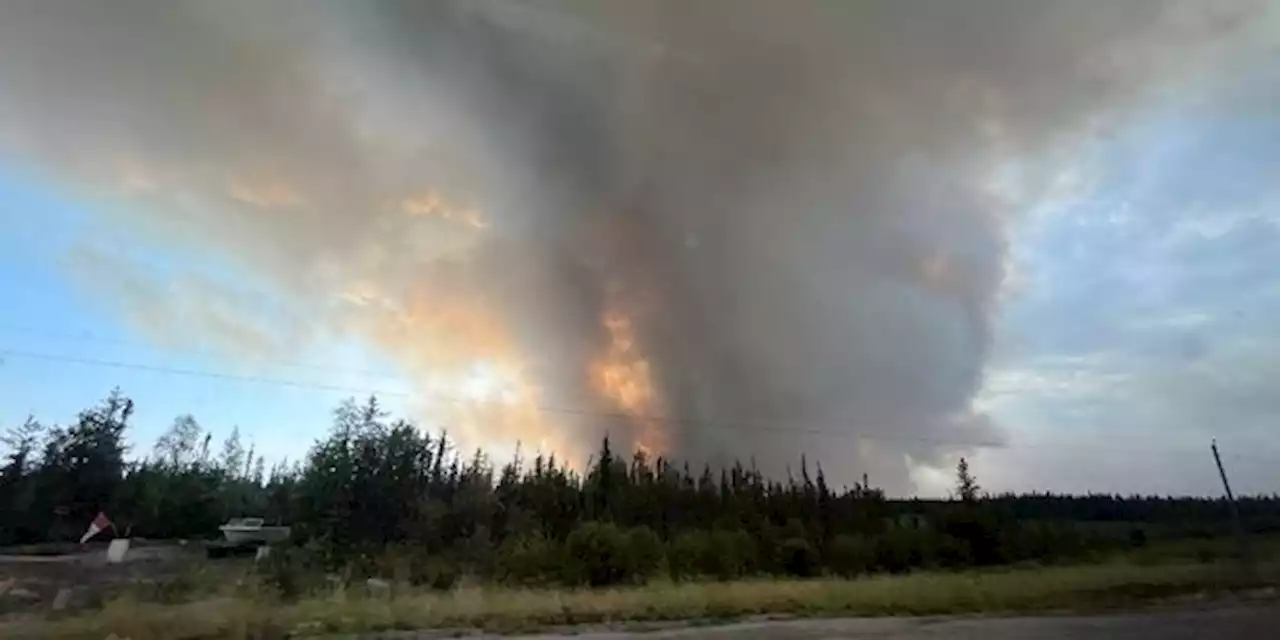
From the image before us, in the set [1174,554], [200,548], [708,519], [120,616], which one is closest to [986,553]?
[1174,554]

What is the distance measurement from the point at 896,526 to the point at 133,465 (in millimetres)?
66857

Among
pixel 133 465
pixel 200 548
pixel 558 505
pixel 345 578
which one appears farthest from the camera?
pixel 558 505

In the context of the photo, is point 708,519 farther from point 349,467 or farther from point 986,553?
point 349,467

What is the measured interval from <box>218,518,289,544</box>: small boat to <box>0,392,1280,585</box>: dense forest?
1.37 m

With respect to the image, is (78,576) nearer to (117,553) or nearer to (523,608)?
(117,553)

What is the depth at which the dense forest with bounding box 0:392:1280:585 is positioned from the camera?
45.0 metres

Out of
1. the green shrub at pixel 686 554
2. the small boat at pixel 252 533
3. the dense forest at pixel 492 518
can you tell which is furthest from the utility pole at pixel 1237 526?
the small boat at pixel 252 533

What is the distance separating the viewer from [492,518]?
55.2 metres

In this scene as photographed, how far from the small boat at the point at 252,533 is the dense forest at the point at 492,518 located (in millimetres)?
1367

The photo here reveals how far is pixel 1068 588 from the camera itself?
114ft

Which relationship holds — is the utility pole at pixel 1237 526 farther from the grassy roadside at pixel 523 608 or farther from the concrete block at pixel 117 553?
the concrete block at pixel 117 553

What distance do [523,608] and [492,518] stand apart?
33.4 m

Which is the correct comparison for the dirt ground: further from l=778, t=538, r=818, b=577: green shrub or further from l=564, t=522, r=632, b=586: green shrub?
l=778, t=538, r=818, b=577: green shrub

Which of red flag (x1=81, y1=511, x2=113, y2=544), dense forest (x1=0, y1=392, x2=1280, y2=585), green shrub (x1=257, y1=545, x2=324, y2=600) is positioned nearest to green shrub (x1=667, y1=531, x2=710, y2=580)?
dense forest (x1=0, y1=392, x2=1280, y2=585)
